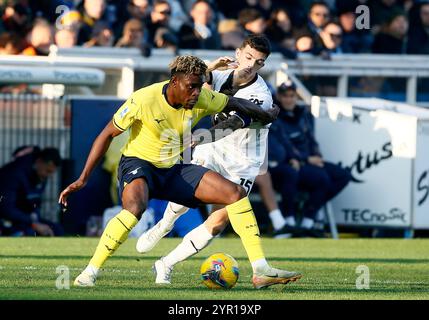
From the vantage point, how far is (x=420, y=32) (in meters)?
21.1

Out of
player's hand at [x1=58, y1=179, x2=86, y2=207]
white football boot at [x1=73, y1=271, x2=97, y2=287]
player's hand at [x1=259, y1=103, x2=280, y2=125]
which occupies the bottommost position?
white football boot at [x1=73, y1=271, x2=97, y2=287]

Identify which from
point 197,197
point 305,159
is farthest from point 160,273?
point 305,159

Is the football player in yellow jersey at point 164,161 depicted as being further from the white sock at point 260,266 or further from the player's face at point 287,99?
the player's face at point 287,99

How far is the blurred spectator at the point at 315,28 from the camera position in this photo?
19.0m

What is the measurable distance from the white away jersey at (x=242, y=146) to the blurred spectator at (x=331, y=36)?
808cm

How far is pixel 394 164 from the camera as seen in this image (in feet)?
57.5

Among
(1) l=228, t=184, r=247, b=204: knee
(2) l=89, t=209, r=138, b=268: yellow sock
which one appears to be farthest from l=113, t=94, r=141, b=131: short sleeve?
(1) l=228, t=184, r=247, b=204: knee

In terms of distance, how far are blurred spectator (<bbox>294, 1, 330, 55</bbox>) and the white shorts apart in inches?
284

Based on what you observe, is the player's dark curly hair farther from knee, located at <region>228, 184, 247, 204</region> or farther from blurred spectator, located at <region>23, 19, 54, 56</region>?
blurred spectator, located at <region>23, 19, 54, 56</region>

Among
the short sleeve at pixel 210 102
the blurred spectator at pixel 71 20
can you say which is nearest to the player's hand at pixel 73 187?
the short sleeve at pixel 210 102

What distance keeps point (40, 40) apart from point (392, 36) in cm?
600

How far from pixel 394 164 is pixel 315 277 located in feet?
20.8

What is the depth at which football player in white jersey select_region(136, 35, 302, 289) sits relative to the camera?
35.3 feet
